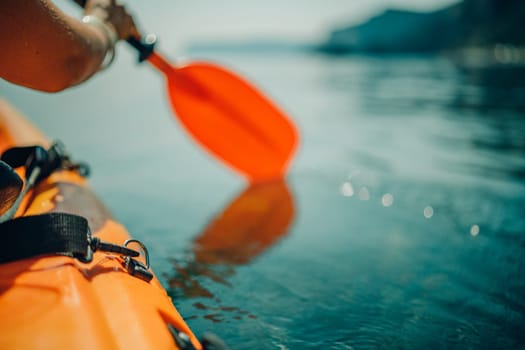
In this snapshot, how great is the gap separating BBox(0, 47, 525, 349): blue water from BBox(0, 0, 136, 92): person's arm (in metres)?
1.15

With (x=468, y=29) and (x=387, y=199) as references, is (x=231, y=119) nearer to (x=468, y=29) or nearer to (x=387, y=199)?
(x=387, y=199)

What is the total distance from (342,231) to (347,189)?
2.81 ft

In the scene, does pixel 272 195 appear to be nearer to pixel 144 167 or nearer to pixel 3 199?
pixel 144 167

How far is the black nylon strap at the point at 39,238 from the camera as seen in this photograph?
1.22m

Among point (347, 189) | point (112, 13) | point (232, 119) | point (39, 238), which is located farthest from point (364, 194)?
point (39, 238)

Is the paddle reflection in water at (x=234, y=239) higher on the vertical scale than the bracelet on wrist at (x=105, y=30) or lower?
lower

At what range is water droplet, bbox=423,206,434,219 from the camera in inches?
119

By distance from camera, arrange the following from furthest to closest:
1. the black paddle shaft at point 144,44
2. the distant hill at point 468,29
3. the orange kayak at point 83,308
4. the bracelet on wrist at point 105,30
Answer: the distant hill at point 468,29
the black paddle shaft at point 144,44
the bracelet on wrist at point 105,30
the orange kayak at point 83,308

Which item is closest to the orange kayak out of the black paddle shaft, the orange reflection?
the orange reflection

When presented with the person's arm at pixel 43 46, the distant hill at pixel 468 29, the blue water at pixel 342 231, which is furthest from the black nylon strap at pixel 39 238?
the distant hill at pixel 468 29

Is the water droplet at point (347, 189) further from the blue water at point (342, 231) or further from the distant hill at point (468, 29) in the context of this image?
the distant hill at point (468, 29)

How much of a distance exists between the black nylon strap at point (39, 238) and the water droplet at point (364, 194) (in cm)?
259

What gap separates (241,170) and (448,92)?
813 centimetres

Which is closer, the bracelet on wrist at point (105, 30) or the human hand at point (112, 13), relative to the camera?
the bracelet on wrist at point (105, 30)
